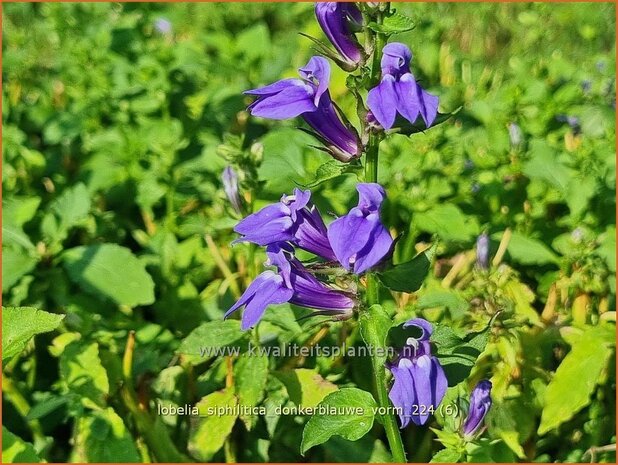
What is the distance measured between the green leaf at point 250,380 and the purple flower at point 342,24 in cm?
109

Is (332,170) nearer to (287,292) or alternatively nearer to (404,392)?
(287,292)

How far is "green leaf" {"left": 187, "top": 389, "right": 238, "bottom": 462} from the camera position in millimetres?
2434

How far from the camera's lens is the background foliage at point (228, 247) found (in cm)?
247

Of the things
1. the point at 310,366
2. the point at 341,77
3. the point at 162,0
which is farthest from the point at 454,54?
the point at 310,366

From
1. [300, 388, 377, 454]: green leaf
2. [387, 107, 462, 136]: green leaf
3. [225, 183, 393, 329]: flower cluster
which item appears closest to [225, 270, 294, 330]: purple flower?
[225, 183, 393, 329]: flower cluster

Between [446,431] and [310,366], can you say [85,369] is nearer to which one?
[310,366]

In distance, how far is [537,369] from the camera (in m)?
2.62

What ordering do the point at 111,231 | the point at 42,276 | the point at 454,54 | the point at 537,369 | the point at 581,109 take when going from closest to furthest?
1. the point at 537,369
2. the point at 42,276
3. the point at 111,231
4. the point at 581,109
5. the point at 454,54

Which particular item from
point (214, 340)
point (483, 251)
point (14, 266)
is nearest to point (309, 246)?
point (214, 340)

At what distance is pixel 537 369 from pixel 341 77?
8.00ft

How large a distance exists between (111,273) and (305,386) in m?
0.92

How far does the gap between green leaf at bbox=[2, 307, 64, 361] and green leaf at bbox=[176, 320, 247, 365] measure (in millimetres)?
592

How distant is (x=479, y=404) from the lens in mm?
2061

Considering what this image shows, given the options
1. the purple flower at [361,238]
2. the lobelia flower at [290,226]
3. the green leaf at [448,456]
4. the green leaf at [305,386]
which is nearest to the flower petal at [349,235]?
the purple flower at [361,238]
